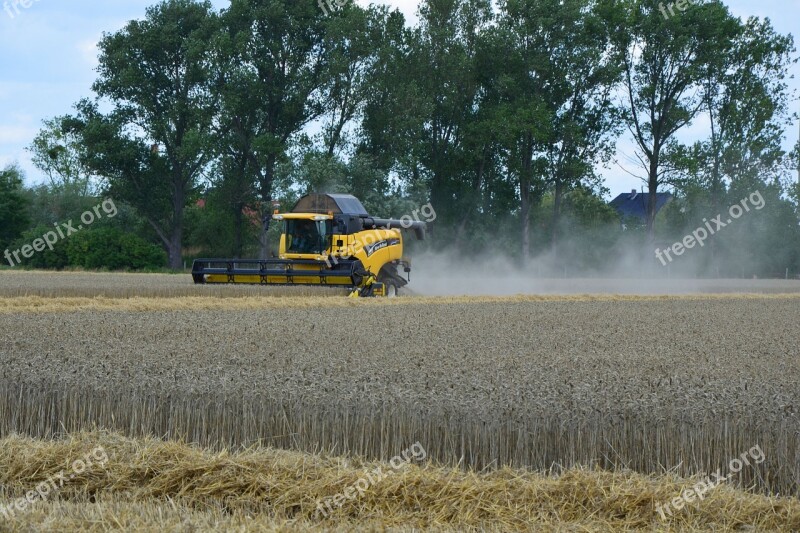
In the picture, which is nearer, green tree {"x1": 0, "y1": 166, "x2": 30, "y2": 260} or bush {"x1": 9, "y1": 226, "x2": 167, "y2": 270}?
bush {"x1": 9, "y1": 226, "x2": 167, "y2": 270}

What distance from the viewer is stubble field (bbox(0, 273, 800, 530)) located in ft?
20.0

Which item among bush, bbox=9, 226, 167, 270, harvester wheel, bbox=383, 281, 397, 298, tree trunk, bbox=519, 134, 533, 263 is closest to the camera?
harvester wheel, bbox=383, 281, 397, 298

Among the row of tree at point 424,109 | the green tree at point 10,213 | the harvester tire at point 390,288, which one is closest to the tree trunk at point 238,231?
the row of tree at point 424,109

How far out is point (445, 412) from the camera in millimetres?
7266

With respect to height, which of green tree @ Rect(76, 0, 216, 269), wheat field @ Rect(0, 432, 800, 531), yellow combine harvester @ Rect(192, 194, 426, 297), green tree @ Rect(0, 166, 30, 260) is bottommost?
wheat field @ Rect(0, 432, 800, 531)

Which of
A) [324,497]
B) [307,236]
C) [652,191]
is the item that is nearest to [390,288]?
[307,236]

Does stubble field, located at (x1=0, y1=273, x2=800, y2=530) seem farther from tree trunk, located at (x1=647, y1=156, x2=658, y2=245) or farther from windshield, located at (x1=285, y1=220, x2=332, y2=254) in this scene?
tree trunk, located at (x1=647, y1=156, x2=658, y2=245)

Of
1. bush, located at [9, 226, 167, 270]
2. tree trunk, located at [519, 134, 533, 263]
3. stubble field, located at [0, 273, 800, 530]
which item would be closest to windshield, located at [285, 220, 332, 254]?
stubble field, located at [0, 273, 800, 530]

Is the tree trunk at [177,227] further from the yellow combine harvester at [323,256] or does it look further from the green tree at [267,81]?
the yellow combine harvester at [323,256]

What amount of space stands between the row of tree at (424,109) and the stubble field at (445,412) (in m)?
29.9

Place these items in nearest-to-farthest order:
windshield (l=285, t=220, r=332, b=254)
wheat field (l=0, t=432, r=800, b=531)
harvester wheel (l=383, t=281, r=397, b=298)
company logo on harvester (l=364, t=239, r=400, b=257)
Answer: wheat field (l=0, t=432, r=800, b=531)
windshield (l=285, t=220, r=332, b=254)
company logo on harvester (l=364, t=239, r=400, b=257)
harvester wheel (l=383, t=281, r=397, b=298)

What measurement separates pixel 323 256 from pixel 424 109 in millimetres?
22918

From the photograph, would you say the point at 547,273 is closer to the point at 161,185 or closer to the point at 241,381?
the point at 161,185

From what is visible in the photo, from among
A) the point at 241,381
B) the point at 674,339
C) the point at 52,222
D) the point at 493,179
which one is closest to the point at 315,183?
the point at 493,179
